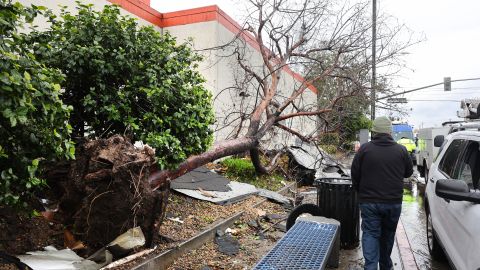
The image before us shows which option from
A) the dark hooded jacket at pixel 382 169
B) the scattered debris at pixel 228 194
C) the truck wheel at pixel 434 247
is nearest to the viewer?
the dark hooded jacket at pixel 382 169

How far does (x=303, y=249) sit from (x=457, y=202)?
1774 mm

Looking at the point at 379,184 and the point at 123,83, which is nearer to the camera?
the point at 379,184

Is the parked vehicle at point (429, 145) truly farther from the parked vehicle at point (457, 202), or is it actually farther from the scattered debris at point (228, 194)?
the parked vehicle at point (457, 202)

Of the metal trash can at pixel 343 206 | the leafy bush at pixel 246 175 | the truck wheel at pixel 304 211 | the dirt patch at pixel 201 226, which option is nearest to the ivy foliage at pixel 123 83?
the dirt patch at pixel 201 226

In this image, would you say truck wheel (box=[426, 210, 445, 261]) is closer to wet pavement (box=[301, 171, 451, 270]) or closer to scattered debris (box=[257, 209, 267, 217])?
wet pavement (box=[301, 171, 451, 270])

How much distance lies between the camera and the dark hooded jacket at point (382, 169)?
4.26m

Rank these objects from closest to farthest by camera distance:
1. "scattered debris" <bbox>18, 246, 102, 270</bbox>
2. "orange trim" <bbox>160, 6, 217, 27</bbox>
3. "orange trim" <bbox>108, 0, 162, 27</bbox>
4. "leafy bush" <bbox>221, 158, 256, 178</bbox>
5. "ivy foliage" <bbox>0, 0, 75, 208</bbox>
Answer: "ivy foliage" <bbox>0, 0, 75, 208</bbox>
"scattered debris" <bbox>18, 246, 102, 270</bbox>
"orange trim" <bbox>108, 0, 162, 27</bbox>
"leafy bush" <bbox>221, 158, 256, 178</bbox>
"orange trim" <bbox>160, 6, 217, 27</bbox>

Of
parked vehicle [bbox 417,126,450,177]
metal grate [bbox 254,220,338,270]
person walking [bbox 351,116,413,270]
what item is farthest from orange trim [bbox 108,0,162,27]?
parked vehicle [bbox 417,126,450,177]

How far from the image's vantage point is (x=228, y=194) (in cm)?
815

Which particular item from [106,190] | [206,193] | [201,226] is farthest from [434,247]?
[106,190]

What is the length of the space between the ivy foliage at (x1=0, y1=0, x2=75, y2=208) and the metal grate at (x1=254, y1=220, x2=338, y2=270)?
2.39 m

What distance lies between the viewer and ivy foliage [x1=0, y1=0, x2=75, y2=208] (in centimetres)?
288

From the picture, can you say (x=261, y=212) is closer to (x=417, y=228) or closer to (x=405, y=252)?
(x=405, y=252)

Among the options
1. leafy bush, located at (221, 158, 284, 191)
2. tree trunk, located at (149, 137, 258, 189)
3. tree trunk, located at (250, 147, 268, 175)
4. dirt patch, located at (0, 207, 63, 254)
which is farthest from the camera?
leafy bush, located at (221, 158, 284, 191)
